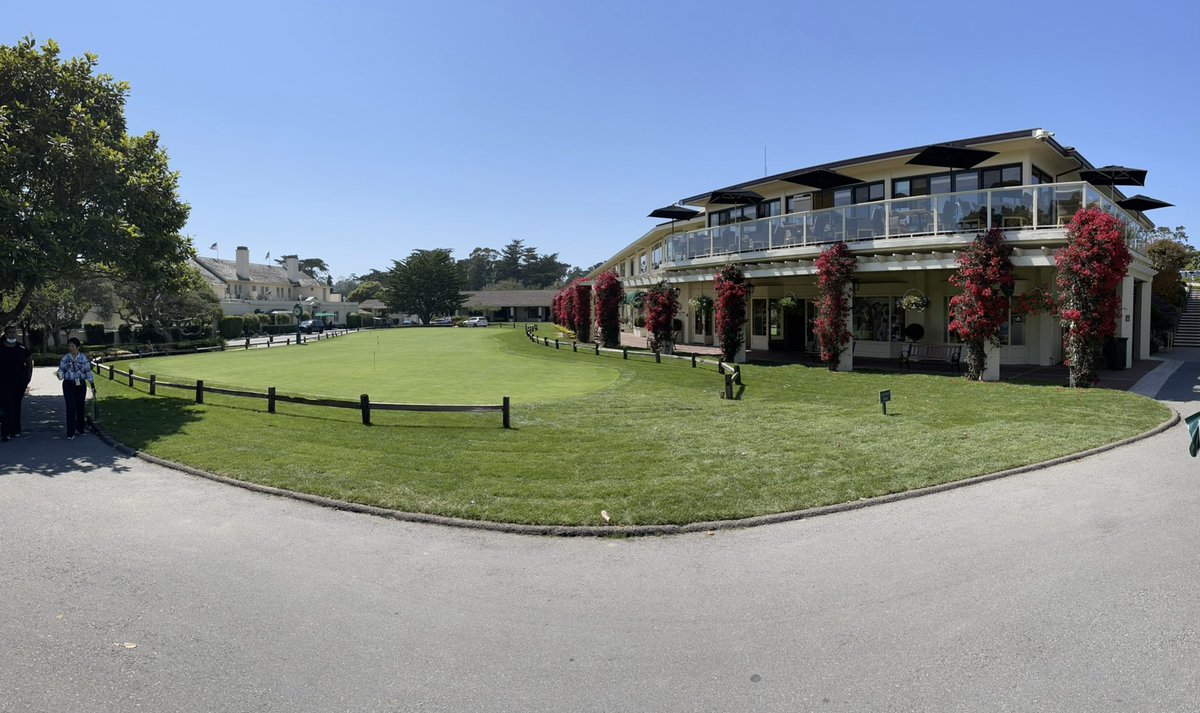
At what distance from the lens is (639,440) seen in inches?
448

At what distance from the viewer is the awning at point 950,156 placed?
18562mm

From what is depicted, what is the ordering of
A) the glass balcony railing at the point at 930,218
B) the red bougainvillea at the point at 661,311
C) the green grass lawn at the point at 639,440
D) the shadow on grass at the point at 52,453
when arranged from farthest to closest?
the red bougainvillea at the point at 661,311 → the glass balcony railing at the point at 930,218 → the shadow on grass at the point at 52,453 → the green grass lawn at the point at 639,440

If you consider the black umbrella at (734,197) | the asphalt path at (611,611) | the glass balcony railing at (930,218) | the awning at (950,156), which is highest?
the black umbrella at (734,197)

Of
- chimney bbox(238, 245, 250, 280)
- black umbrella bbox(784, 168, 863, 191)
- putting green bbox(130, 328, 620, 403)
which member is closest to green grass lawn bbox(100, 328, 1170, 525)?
putting green bbox(130, 328, 620, 403)

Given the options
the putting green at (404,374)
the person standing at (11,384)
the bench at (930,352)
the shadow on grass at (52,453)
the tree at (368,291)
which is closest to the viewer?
the shadow on grass at (52,453)

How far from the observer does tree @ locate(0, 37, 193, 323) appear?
14500mm

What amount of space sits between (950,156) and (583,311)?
967 inches

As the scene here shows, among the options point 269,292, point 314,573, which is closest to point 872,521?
point 314,573

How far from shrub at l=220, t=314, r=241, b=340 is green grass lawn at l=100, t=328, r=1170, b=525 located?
42.8 m

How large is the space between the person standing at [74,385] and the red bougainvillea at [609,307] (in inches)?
888

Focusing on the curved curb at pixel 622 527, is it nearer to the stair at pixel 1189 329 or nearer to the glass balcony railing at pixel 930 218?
the glass balcony railing at pixel 930 218

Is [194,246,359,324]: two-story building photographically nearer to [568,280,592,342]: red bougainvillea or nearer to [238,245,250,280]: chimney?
[238,245,250,280]: chimney

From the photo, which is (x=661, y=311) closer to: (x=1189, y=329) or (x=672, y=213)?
(x=672, y=213)

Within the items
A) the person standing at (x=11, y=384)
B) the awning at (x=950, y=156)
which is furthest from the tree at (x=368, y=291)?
the awning at (x=950, y=156)
